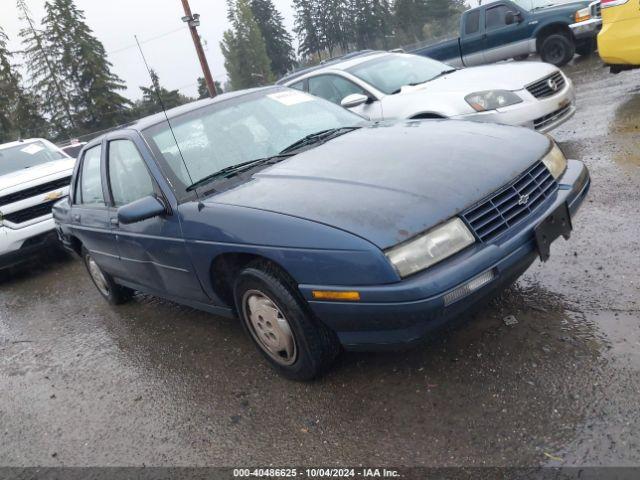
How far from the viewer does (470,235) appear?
244 centimetres

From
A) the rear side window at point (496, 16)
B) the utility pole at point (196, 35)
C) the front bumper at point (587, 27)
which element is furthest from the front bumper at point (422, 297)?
the utility pole at point (196, 35)

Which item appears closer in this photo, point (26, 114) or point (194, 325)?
point (194, 325)

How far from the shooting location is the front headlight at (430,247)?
2.31 metres

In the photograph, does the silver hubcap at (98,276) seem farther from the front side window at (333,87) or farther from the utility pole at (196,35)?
the utility pole at (196,35)

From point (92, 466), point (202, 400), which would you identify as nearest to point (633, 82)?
point (202, 400)

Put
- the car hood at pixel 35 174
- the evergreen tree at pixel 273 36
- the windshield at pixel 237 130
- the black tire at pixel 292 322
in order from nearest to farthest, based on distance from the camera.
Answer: the black tire at pixel 292 322 < the windshield at pixel 237 130 < the car hood at pixel 35 174 < the evergreen tree at pixel 273 36

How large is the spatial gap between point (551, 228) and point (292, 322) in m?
1.40

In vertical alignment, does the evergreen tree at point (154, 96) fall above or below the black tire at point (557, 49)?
above

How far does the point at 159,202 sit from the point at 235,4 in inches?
3064

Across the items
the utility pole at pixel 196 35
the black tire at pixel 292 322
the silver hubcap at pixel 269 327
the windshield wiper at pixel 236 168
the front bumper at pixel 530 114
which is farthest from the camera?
the utility pole at pixel 196 35

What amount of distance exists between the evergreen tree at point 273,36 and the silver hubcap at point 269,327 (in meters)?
78.7

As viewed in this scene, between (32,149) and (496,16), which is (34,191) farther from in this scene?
(496,16)

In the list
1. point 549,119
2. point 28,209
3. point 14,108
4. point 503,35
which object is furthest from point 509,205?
point 14,108

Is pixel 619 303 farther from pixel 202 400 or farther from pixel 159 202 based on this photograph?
pixel 159 202
